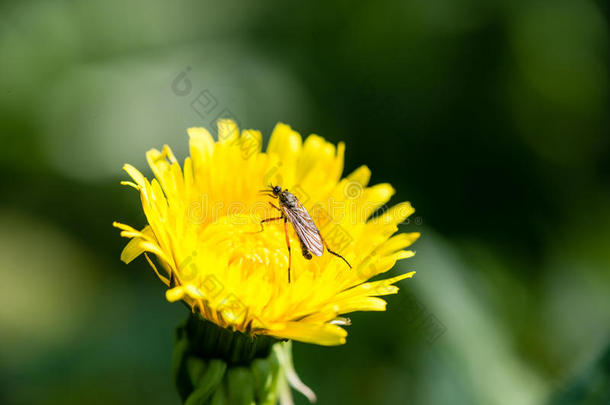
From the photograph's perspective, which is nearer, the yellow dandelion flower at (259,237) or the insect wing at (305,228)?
the yellow dandelion flower at (259,237)

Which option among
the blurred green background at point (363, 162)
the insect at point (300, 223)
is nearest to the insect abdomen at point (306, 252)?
the insect at point (300, 223)

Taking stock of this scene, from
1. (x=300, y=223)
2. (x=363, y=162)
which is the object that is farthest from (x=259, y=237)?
(x=363, y=162)

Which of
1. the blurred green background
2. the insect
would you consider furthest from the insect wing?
the blurred green background

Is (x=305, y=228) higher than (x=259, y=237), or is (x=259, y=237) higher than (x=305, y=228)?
(x=259, y=237)

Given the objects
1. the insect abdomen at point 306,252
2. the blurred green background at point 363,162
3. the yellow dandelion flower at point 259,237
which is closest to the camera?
the yellow dandelion flower at point 259,237

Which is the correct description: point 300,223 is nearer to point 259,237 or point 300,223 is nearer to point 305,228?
point 305,228

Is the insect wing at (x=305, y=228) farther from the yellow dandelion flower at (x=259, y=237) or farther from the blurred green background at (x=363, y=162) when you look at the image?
the blurred green background at (x=363, y=162)

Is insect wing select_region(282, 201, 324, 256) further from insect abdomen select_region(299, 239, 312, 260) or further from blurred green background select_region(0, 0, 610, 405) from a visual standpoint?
blurred green background select_region(0, 0, 610, 405)

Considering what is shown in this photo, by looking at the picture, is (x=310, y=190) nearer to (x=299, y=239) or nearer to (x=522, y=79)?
(x=299, y=239)
